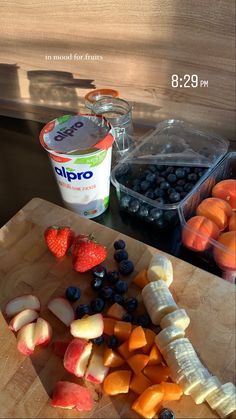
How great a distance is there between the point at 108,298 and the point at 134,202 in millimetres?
307

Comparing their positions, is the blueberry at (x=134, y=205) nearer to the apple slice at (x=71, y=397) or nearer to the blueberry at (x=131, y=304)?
the blueberry at (x=131, y=304)

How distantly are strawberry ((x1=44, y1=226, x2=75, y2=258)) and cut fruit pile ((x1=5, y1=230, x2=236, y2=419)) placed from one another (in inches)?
4.3

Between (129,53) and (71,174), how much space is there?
0.50 meters

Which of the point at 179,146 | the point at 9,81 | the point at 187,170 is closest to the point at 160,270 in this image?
the point at 187,170

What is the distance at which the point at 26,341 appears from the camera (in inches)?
33.2

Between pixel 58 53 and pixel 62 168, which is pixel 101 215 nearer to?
pixel 62 168

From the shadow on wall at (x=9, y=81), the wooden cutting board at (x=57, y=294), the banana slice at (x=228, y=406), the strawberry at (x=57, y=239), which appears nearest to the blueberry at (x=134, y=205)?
the wooden cutting board at (x=57, y=294)

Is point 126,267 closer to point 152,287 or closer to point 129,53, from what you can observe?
point 152,287

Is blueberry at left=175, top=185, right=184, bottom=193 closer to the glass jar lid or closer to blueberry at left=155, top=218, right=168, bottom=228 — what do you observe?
blueberry at left=155, top=218, right=168, bottom=228

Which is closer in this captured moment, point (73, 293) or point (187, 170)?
point (73, 293)

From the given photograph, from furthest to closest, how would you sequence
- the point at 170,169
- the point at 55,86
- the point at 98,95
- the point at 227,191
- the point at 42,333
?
the point at 55,86
the point at 98,95
the point at 170,169
the point at 227,191
the point at 42,333

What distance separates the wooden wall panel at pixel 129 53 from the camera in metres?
1.14

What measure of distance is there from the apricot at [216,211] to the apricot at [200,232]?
0.02 metres

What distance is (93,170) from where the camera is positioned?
3.32ft
